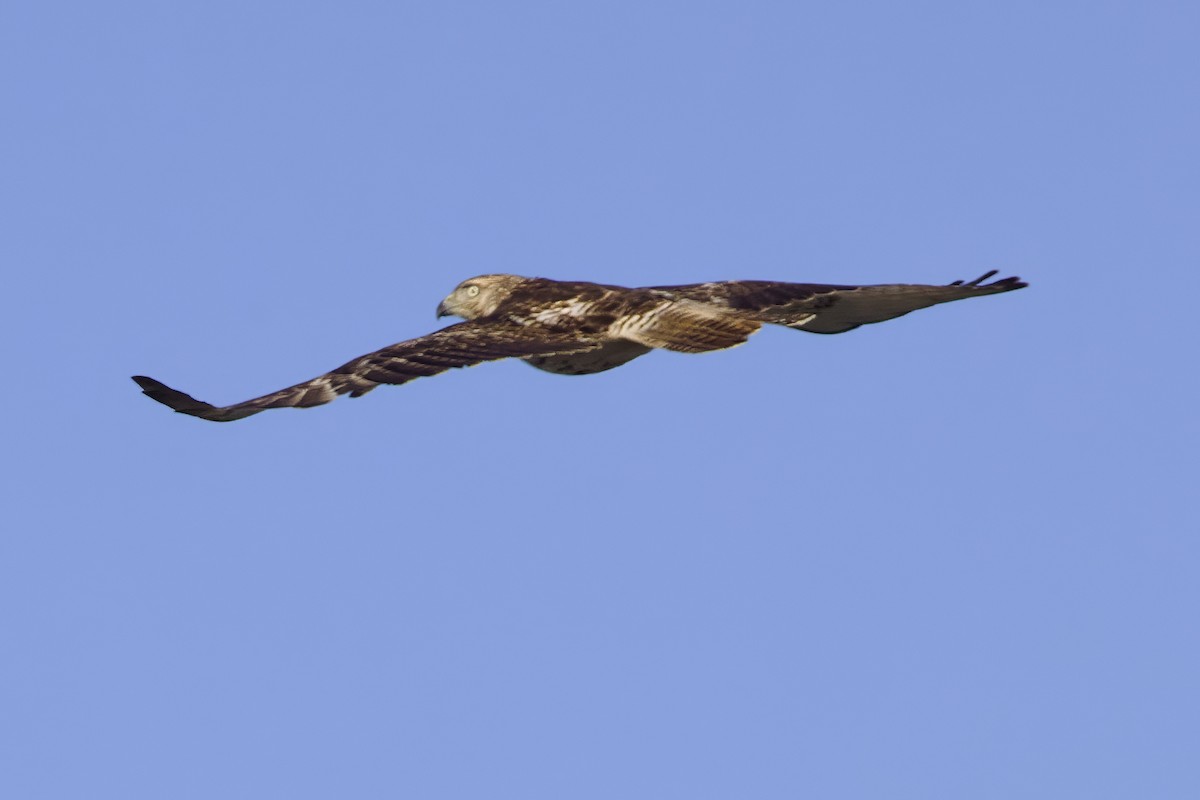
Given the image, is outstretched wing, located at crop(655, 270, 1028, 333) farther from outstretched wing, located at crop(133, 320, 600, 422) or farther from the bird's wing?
outstretched wing, located at crop(133, 320, 600, 422)

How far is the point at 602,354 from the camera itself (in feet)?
63.4

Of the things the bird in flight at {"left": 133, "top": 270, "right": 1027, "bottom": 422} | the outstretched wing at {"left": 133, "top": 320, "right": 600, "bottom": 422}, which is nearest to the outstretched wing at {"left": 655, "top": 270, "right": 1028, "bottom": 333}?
the bird in flight at {"left": 133, "top": 270, "right": 1027, "bottom": 422}

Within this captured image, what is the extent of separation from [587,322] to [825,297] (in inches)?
101

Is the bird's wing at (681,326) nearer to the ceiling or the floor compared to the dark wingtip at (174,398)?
nearer to the ceiling

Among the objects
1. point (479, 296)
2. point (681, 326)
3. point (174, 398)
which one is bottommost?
point (174, 398)

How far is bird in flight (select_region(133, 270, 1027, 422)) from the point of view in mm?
17203

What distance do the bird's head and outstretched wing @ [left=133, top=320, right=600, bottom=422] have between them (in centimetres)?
202

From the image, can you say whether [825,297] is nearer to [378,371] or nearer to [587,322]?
[587,322]

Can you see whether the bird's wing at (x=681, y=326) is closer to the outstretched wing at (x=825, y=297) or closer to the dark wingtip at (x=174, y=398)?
the outstretched wing at (x=825, y=297)

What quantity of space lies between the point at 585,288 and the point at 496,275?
171cm

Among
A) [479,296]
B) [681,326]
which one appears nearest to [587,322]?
[681,326]

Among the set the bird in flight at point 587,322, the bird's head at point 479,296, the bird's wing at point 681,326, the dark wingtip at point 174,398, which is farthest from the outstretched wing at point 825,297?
the dark wingtip at point 174,398

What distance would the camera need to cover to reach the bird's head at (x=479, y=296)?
66.6ft

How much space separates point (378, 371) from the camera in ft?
56.4
